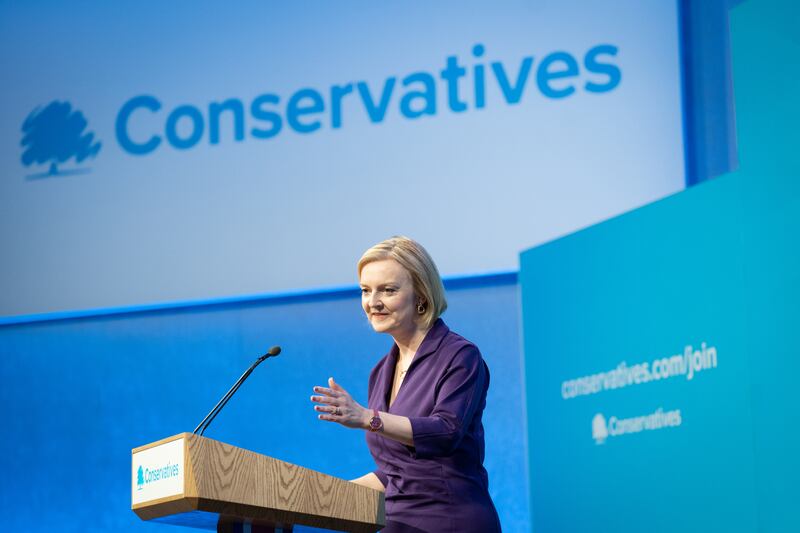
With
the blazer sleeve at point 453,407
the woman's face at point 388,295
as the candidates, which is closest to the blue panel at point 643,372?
the blazer sleeve at point 453,407

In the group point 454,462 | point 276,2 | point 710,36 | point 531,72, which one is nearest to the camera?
point 454,462

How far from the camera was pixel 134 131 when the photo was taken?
5836 mm

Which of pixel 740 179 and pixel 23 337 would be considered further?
pixel 23 337

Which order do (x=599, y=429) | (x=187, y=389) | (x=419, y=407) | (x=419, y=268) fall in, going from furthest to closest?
1. (x=187, y=389)
2. (x=599, y=429)
3. (x=419, y=268)
4. (x=419, y=407)

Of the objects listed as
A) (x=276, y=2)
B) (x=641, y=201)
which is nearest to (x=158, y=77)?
(x=276, y=2)

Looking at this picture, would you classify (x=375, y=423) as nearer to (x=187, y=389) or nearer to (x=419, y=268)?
(x=419, y=268)

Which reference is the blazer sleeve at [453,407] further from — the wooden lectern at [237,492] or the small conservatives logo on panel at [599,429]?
the small conservatives logo on panel at [599,429]

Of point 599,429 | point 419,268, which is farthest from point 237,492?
point 599,429

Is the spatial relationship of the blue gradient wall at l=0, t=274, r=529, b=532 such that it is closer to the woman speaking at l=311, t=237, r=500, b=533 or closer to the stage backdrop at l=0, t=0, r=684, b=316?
the stage backdrop at l=0, t=0, r=684, b=316

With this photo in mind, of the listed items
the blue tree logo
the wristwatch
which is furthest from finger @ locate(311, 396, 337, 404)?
the blue tree logo

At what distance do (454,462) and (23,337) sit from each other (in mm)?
3693

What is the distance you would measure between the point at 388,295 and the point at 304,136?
290 centimetres

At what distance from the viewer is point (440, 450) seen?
8.51 ft

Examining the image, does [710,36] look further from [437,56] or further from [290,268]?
[290,268]
